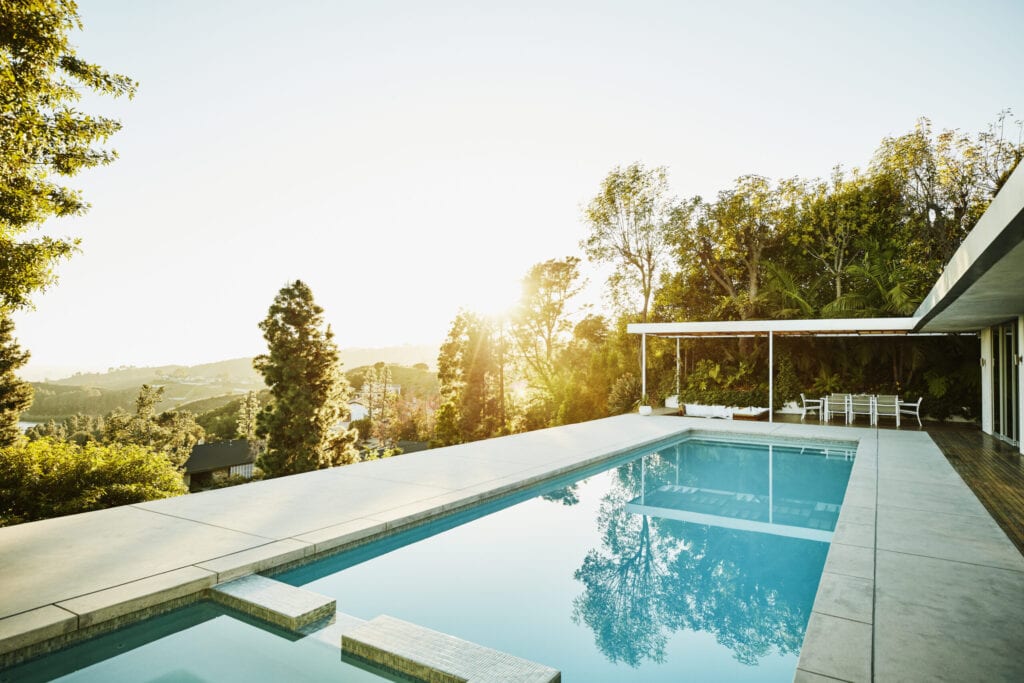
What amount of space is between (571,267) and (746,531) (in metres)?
24.7

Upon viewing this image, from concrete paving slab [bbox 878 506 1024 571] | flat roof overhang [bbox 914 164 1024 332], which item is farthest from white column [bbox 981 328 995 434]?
concrete paving slab [bbox 878 506 1024 571]

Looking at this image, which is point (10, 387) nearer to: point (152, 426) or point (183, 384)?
point (152, 426)

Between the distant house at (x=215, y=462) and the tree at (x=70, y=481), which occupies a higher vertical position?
the tree at (x=70, y=481)

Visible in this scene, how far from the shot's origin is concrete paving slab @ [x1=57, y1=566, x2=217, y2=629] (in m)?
3.21

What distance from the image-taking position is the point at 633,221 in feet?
73.8

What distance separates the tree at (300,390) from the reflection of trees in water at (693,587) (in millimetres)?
14123

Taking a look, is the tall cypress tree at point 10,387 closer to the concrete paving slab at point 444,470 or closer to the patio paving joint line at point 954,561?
the concrete paving slab at point 444,470

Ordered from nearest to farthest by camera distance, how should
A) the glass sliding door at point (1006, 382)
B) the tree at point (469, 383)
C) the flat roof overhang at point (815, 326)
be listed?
the glass sliding door at point (1006, 382), the flat roof overhang at point (815, 326), the tree at point (469, 383)

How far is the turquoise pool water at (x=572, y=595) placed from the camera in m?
3.21

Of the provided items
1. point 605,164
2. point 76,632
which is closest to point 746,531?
point 76,632

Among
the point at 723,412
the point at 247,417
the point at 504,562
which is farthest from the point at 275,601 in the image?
the point at 247,417

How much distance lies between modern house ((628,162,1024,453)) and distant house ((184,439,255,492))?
33.5 metres

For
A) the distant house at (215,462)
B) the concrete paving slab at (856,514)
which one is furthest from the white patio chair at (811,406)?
the distant house at (215,462)

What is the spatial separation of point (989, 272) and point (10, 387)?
30771mm
